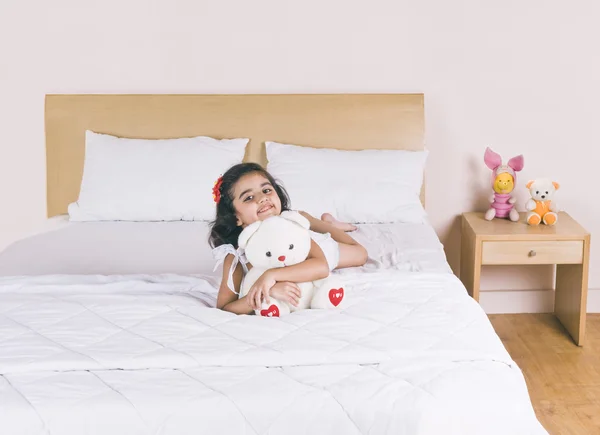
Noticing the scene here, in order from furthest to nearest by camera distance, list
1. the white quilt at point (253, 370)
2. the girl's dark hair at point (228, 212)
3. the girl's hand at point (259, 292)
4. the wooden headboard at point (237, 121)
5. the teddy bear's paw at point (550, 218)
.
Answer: the wooden headboard at point (237, 121) → the teddy bear's paw at point (550, 218) → the girl's dark hair at point (228, 212) → the girl's hand at point (259, 292) → the white quilt at point (253, 370)

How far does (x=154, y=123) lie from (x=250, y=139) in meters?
0.42

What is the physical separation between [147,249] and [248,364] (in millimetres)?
1213

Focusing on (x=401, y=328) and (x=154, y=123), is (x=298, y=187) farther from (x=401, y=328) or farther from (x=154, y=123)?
(x=401, y=328)

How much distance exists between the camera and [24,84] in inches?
146

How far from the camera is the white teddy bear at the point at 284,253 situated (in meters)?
2.25

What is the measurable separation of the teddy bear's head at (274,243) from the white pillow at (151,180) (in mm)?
1076

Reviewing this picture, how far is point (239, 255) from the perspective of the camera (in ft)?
7.77

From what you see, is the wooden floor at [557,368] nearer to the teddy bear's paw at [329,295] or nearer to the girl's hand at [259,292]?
the teddy bear's paw at [329,295]

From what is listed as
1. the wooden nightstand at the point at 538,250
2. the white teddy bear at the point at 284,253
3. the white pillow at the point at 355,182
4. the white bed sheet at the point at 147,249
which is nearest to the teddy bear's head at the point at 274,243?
the white teddy bear at the point at 284,253

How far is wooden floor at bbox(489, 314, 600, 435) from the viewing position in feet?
8.91

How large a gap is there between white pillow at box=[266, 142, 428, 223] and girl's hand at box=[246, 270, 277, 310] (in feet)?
3.50

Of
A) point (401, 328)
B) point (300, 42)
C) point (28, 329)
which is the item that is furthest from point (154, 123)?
point (401, 328)

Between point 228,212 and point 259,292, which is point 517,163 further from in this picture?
point 259,292

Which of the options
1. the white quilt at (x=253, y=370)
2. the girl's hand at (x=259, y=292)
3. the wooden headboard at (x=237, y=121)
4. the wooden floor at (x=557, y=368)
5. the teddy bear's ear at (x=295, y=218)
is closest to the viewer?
the white quilt at (x=253, y=370)
